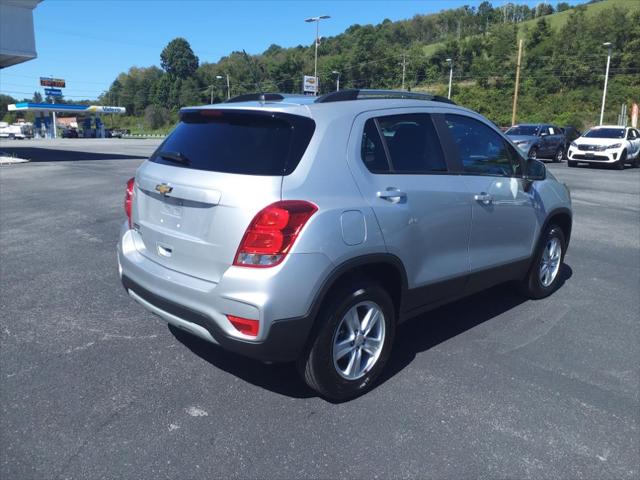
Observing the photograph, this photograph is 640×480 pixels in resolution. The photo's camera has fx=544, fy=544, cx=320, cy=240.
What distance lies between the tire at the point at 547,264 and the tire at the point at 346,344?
2191mm

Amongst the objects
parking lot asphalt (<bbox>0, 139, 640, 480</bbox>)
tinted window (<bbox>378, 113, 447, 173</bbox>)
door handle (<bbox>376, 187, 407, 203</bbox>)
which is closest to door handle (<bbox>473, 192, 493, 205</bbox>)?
tinted window (<bbox>378, 113, 447, 173</bbox>)

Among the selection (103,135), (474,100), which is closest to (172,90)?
(103,135)

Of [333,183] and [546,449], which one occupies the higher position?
[333,183]

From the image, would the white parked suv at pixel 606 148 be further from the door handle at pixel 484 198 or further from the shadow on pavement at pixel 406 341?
the door handle at pixel 484 198

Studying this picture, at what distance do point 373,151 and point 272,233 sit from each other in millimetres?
990

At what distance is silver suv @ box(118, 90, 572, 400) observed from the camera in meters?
2.98

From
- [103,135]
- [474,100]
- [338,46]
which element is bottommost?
[103,135]

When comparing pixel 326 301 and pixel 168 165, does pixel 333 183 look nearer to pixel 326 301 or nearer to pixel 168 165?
pixel 326 301

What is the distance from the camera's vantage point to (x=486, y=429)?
3164 mm

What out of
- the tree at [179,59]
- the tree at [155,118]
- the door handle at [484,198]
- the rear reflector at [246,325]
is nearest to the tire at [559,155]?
the door handle at [484,198]

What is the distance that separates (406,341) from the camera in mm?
4406

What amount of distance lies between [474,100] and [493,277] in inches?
2560

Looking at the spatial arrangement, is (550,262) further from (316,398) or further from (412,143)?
(316,398)

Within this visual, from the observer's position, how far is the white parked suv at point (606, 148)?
68.8 feet
